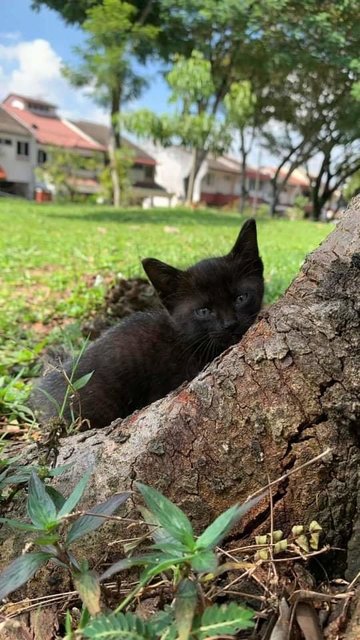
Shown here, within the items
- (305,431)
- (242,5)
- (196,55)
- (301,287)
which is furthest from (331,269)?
(196,55)

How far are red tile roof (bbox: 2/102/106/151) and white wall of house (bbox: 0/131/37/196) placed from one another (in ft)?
3.24

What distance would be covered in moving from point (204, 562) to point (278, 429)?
515 mm

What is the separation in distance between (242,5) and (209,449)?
1348 centimetres

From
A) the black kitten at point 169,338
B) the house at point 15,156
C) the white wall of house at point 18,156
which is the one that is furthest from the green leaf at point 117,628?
the white wall of house at point 18,156

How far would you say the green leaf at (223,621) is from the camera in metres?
0.84

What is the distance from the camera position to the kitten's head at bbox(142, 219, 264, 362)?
289 cm

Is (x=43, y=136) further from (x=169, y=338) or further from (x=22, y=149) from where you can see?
(x=169, y=338)

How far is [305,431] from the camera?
1.33m

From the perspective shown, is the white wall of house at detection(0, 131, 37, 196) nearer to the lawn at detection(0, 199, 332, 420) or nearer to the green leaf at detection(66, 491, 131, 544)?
the lawn at detection(0, 199, 332, 420)

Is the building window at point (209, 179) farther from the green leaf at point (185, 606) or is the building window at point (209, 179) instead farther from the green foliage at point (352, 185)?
the green leaf at point (185, 606)

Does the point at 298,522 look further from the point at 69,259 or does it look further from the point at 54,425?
the point at 69,259

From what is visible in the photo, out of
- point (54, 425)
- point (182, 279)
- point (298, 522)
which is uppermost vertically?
point (182, 279)

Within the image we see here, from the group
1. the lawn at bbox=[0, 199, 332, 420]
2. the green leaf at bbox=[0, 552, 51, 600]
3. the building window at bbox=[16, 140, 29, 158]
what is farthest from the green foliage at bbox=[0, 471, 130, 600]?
the building window at bbox=[16, 140, 29, 158]

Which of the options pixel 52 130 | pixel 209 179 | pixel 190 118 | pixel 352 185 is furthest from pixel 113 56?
pixel 209 179
